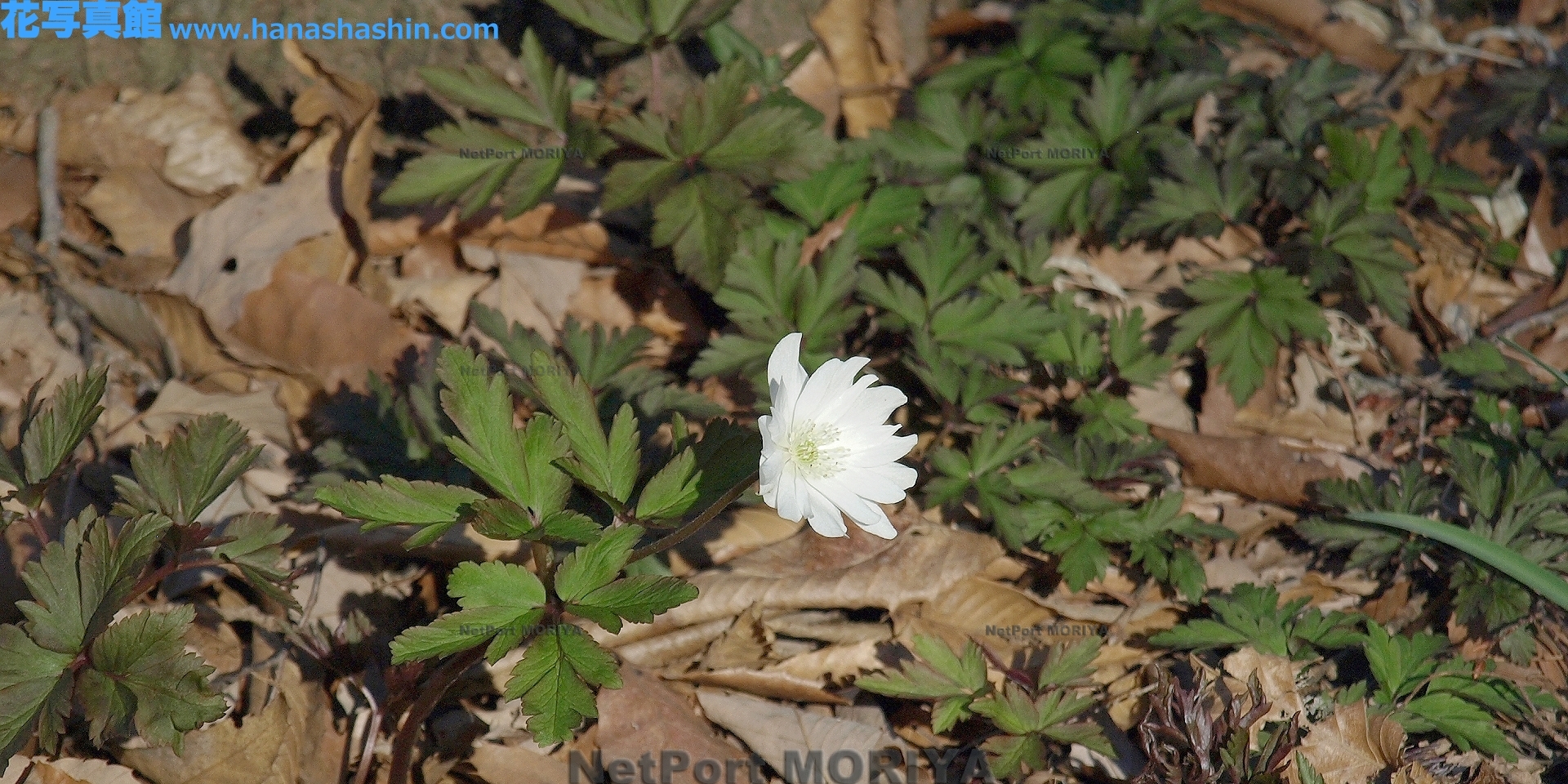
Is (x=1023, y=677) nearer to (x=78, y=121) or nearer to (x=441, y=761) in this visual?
(x=441, y=761)

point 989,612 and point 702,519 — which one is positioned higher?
point 702,519

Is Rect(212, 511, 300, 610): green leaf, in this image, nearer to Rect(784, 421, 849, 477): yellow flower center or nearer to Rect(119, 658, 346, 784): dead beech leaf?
Rect(119, 658, 346, 784): dead beech leaf

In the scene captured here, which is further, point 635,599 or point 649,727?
point 649,727

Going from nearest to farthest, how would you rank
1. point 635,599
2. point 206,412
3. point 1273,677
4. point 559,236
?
point 635,599 < point 1273,677 < point 206,412 < point 559,236

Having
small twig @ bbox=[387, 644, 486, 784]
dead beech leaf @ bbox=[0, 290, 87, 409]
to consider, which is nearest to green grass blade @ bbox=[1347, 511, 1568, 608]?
small twig @ bbox=[387, 644, 486, 784]

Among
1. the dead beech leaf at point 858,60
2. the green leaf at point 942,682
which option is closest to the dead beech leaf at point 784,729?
the green leaf at point 942,682

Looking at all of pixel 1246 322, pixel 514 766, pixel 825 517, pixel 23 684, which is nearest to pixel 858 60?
pixel 1246 322

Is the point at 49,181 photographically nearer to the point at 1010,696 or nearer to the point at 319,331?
the point at 319,331
